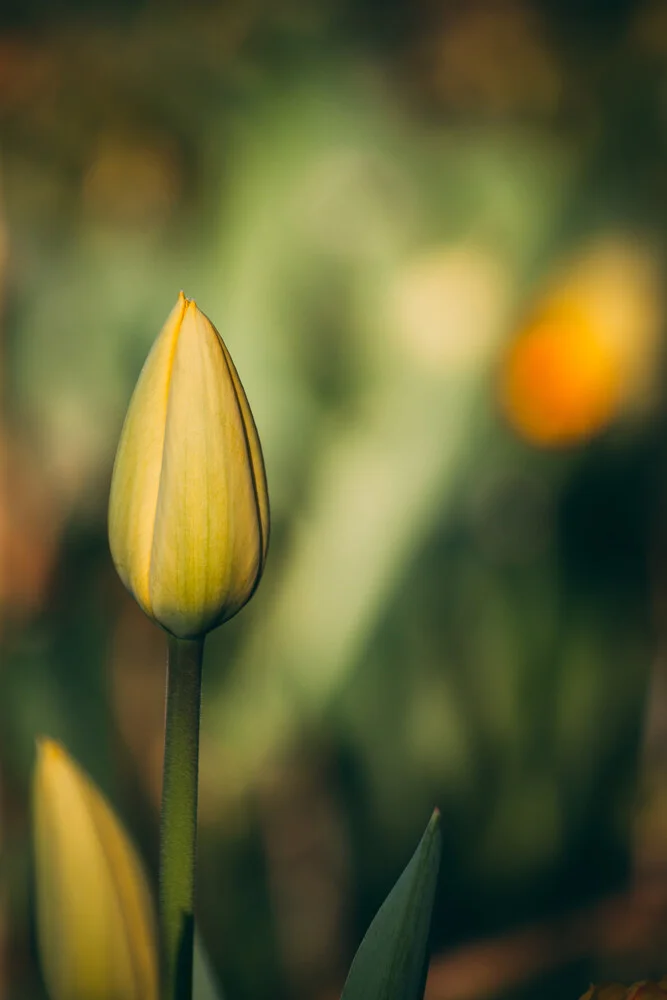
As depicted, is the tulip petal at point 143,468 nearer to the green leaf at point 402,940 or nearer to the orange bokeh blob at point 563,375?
the green leaf at point 402,940

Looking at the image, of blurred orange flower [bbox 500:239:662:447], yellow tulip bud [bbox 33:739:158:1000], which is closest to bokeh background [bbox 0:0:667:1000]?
blurred orange flower [bbox 500:239:662:447]

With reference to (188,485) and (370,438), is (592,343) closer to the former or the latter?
(370,438)

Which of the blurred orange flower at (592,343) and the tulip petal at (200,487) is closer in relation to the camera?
the tulip petal at (200,487)

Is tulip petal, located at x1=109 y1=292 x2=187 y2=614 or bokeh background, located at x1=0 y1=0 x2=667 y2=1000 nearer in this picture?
tulip petal, located at x1=109 y1=292 x2=187 y2=614

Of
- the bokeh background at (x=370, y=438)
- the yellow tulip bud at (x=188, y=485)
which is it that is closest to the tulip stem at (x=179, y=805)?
the yellow tulip bud at (x=188, y=485)

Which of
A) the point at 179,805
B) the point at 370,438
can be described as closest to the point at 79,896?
the point at 179,805

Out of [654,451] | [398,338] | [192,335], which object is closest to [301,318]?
[398,338]

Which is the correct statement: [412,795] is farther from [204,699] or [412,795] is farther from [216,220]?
[216,220]

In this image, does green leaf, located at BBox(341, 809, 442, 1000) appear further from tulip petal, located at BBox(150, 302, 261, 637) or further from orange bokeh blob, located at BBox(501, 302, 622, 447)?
orange bokeh blob, located at BBox(501, 302, 622, 447)
